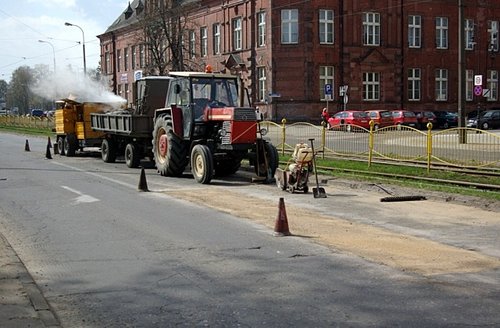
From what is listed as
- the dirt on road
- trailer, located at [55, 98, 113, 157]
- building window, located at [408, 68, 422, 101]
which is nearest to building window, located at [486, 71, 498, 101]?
building window, located at [408, 68, 422, 101]

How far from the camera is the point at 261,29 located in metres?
54.8

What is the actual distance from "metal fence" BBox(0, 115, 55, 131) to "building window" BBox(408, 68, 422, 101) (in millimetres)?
31095

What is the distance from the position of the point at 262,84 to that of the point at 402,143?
33635 mm

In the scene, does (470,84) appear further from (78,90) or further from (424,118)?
(78,90)

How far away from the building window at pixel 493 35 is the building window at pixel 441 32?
5.51 m

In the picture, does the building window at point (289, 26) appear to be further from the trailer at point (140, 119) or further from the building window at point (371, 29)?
the trailer at point (140, 119)

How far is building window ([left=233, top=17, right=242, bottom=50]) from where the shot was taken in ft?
189

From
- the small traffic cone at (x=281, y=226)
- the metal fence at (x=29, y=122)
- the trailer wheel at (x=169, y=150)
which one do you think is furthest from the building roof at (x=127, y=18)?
the small traffic cone at (x=281, y=226)

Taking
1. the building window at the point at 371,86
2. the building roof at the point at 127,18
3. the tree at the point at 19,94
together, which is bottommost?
the building window at the point at 371,86

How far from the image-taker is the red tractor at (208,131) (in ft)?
57.6

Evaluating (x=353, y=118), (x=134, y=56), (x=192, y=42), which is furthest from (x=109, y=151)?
(x=134, y=56)

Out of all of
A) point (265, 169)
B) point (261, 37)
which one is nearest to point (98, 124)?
point (265, 169)

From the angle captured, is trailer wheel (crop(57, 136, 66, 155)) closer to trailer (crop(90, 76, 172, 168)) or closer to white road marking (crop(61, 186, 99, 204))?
trailer (crop(90, 76, 172, 168))

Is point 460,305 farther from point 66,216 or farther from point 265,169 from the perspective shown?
point 265,169
